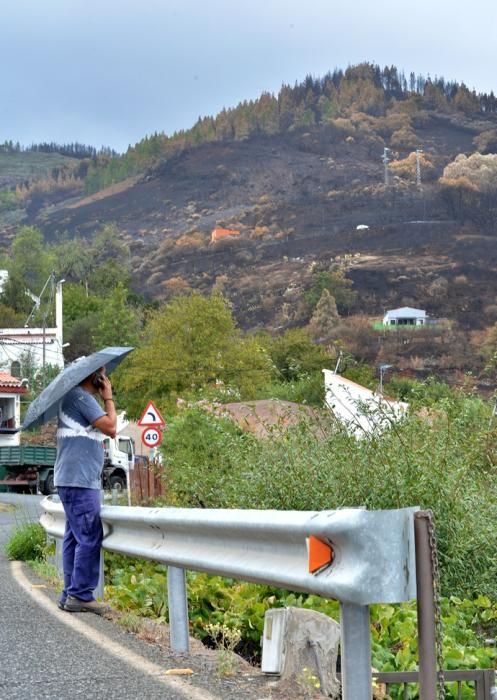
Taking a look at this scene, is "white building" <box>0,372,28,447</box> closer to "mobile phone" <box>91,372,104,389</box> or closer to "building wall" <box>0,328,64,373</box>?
"building wall" <box>0,328,64,373</box>

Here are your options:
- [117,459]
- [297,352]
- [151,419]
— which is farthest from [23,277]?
[151,419]

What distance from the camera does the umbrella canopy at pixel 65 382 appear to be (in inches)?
331

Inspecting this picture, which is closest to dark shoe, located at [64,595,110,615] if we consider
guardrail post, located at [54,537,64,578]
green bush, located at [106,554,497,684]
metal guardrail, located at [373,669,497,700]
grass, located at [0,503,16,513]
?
green bush, located at [106,554,497,684]

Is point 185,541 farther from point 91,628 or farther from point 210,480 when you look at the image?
point 210,480

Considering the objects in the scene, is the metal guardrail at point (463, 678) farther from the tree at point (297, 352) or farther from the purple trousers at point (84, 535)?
the tree at point (297, 352)

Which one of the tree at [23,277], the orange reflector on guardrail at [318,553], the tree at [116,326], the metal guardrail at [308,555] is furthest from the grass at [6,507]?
the tree at [23,277]

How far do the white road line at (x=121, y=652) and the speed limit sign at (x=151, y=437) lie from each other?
21408mm

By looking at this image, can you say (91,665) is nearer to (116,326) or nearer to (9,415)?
(9,415)

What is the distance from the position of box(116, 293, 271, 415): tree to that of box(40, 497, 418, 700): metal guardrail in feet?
238

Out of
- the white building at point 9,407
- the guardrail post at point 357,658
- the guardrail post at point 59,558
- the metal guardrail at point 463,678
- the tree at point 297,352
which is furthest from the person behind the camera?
the tree at point 297,352

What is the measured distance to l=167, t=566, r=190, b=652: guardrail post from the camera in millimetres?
6824

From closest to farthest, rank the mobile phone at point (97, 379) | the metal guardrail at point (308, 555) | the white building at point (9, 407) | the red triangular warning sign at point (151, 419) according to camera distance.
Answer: the metal guardrail at point (308, 555) → the mobile phone at point (97, 379) → the red triangular warning sign at point (151, 419) → the white building at point (9, 407)

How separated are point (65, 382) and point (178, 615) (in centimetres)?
216

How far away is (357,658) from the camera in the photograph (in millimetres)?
4234
